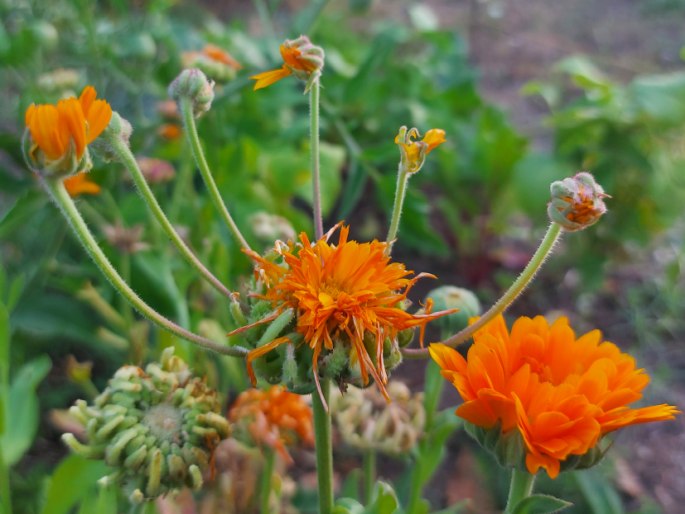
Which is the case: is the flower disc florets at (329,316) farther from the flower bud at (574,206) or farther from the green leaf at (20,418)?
the green leaf at (20,418)

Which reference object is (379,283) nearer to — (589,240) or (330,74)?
(330,74)

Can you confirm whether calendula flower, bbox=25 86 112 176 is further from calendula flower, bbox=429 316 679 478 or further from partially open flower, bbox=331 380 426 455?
partially open flower, bbox=331 380 426 455

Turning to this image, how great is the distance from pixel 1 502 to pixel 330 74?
52.2 inches

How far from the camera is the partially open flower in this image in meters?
1.03

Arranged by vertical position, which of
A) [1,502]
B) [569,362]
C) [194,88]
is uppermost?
[194,88]

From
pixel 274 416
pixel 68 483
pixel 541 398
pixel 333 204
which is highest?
pixel 333 204

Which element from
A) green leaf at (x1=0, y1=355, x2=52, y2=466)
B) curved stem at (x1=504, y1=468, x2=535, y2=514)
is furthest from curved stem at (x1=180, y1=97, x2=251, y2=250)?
green leaf at (x1=0, y1=355, x2=52, y2=466)

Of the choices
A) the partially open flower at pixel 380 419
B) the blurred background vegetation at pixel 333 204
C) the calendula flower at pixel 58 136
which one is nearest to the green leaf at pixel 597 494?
the blurred background vegetation at pixel 333 204

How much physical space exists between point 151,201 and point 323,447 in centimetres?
28

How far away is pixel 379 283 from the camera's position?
25.5 inches

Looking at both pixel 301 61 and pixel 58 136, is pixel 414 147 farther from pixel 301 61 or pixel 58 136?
pixel 58 136

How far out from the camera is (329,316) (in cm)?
64

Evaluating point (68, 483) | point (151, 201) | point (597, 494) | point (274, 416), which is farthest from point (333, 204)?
point (151, 201)

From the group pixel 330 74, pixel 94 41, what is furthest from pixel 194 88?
pixel 330 74
